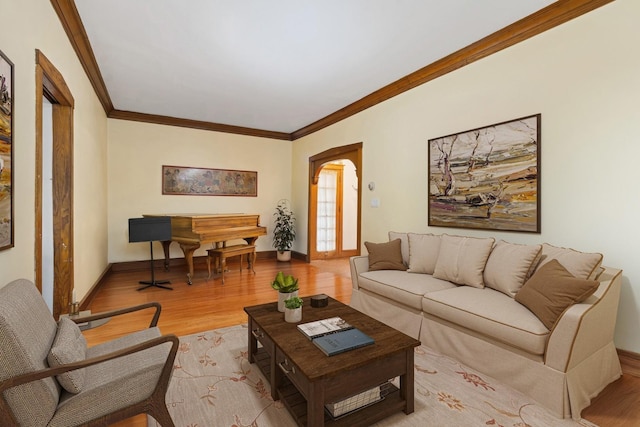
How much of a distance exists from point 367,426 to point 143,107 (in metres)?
5.69

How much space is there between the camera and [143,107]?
206 inches

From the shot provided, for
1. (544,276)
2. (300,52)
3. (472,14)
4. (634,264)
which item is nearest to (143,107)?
(300,52)

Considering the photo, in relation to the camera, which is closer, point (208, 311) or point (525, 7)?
point (525, 7)

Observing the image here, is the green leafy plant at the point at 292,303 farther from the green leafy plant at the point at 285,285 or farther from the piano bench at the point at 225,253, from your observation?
the piano bench at the point at 225,253

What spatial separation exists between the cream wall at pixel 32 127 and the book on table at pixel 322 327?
1.70 metres

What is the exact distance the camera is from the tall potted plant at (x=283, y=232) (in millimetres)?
6617

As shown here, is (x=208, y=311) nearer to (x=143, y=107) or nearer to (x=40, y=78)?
(x=40, y=78)

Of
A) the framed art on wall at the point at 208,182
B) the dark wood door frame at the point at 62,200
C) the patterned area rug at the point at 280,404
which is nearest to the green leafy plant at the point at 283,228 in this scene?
the framed art on wall at the point at 208,182

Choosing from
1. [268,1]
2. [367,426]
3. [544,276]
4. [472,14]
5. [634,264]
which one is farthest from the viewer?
[472,14]

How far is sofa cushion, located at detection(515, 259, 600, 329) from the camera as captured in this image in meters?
1.88

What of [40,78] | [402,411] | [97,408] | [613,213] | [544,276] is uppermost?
[40,78]

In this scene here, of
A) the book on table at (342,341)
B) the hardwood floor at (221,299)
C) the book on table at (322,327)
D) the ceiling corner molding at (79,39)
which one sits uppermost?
the ceiling corner molding at (79,39)

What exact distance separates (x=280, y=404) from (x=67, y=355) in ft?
3.88

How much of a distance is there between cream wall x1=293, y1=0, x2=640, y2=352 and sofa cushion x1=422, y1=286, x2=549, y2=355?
875 millimetres
